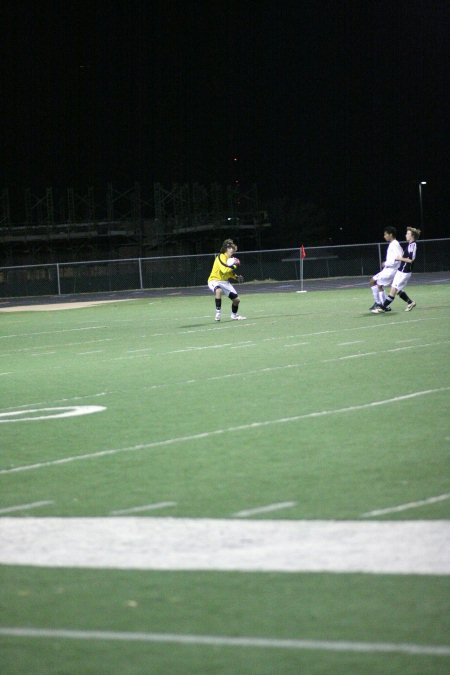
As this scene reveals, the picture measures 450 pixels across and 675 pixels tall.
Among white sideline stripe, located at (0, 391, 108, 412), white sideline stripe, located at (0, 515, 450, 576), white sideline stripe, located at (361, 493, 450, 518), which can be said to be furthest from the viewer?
white sideline stripe, located at (0, 391, 108, 412)

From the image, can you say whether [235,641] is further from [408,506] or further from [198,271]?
[198,271]

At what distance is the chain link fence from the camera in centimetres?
5409

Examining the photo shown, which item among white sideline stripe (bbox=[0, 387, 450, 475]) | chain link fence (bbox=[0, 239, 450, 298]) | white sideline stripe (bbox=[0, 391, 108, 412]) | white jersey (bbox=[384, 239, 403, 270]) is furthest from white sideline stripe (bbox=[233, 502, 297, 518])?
chain link fence (bbox=[0, 239, 450, 298])

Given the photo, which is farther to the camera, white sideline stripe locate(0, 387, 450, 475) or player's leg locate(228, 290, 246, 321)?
player's leg locate(228, 290, 246, 321)

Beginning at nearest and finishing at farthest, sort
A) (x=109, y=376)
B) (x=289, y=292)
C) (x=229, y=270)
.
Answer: (x=109, y=376) < (x=229, y=270) < (x=289, y=292)

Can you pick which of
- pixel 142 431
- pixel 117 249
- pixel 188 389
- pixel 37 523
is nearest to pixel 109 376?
pixel 188 389

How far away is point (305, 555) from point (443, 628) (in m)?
1.31

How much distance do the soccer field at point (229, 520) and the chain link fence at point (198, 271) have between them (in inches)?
1496

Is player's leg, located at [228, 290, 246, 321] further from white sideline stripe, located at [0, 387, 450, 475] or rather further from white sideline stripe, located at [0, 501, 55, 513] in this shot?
white sideline stripe, located at [0, 501, 55, 513]

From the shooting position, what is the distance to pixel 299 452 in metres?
9.35

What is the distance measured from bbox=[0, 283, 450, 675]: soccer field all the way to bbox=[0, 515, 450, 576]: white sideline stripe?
0.02 m

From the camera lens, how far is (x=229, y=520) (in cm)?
700

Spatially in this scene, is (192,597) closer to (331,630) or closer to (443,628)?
(331,630)

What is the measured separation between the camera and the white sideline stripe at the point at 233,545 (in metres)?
5.90
